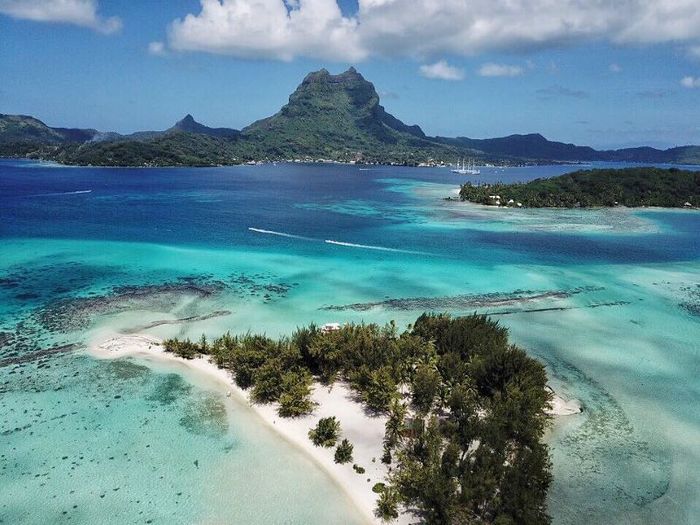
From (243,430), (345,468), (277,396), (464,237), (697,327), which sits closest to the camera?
(345,468)

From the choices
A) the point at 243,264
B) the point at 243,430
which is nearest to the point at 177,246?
the point at 243,264

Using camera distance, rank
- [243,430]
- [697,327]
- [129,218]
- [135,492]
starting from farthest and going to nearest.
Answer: [129,218]
[697,327]
[243,430]
[135,492]

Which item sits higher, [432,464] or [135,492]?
[432,464]

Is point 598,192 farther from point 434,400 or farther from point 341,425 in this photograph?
point 341,425

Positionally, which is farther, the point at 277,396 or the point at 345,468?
the point at 277,396

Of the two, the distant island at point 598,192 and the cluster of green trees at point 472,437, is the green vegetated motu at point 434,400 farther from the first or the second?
the distant island at point 598,192

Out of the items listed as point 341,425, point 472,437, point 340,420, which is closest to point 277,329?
point 340,420

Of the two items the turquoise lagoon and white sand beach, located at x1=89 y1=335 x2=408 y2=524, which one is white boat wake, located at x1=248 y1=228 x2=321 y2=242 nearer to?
the turquoise lagoon

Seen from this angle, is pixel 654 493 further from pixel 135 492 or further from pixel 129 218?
pixel 129 218
